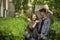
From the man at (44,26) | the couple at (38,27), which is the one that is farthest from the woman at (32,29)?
the man at (44,26)

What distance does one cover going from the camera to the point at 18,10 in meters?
17.7

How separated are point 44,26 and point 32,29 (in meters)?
0.36

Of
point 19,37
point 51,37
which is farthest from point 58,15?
point 19,37

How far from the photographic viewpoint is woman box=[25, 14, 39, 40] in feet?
29.1

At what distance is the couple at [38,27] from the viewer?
8.88 meters

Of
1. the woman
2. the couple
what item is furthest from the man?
the woman

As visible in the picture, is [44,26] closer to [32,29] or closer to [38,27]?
[38,27]

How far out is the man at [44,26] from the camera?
8.89 meters

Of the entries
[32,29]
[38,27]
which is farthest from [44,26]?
[32,29]

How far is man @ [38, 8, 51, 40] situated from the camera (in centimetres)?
889

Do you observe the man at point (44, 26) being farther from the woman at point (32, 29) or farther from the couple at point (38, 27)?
the woman at point (32, 29)

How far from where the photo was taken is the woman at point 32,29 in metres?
8.86

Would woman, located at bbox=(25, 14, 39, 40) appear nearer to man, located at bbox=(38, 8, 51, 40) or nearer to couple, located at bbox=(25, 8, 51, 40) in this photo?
couple, located at bbox=(25, 8, 51, 40)

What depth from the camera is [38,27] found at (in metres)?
8.94
